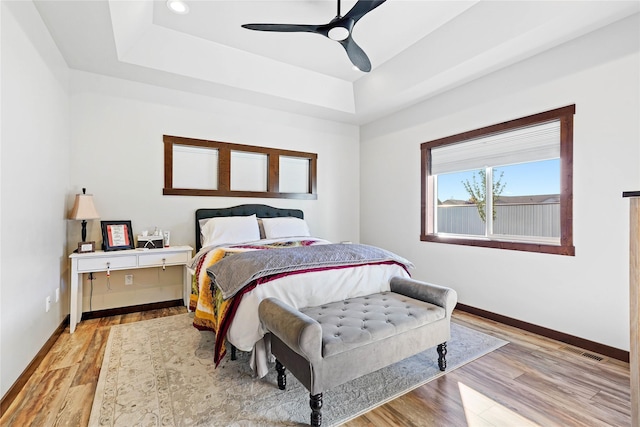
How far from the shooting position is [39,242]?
2336mm

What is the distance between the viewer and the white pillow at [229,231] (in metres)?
3.44

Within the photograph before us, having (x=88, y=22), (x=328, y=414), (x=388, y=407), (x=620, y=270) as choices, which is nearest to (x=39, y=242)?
(x=88, y=22)

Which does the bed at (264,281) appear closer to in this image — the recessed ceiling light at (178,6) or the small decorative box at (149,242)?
the small decorative box at (149,242)

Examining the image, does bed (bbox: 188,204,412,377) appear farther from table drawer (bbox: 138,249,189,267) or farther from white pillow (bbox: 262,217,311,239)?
white pillow (bbox: 262,217,311,239)

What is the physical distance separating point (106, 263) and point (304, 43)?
10.3 ft

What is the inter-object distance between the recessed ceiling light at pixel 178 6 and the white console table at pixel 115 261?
93.8 inches

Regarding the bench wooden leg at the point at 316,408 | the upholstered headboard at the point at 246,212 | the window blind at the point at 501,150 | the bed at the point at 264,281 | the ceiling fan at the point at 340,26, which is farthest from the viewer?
the upholstered headboard at the point at 246,212

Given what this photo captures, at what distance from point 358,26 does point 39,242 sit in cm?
345

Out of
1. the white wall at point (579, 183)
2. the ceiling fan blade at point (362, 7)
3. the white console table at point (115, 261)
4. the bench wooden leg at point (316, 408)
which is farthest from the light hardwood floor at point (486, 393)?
the ceiling fan blade at point (362, 7)

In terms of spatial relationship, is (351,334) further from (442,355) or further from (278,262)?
(442,355)

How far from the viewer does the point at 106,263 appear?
9.87 feet

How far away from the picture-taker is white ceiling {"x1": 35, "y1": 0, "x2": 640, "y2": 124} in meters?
2.44

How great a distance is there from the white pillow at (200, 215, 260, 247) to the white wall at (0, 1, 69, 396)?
1353mm

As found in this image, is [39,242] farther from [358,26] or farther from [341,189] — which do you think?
[341,189]
